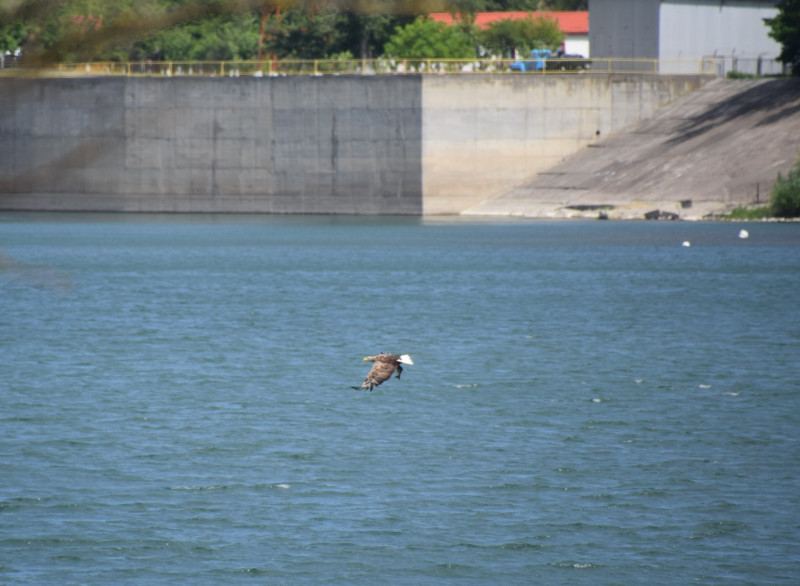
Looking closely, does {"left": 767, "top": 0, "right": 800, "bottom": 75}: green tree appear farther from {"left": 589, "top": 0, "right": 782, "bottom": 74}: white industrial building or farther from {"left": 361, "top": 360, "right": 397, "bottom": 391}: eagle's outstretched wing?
{"left": 361, "top": 360, "right": 397, "bottom": 391}: eagle's outstretched wing

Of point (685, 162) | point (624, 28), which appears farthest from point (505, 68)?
point (685, 162)

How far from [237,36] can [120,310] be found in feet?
230

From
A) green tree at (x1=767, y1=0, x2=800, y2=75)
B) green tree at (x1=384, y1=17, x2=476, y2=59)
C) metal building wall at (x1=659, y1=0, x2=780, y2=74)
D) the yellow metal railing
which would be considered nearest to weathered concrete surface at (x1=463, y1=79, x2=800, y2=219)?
green tree at (x1=767, y1=0, x2=800, y2=75)

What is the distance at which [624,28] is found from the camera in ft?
259

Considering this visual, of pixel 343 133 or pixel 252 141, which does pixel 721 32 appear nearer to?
pixel 343 133

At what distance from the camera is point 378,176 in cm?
7475

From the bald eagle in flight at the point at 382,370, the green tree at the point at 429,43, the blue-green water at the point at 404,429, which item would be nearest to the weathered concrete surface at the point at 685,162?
the blue-green water at the point at 404,429

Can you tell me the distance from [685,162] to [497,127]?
38.0 ft

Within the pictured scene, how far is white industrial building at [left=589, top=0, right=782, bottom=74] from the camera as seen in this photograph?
78.2 metres

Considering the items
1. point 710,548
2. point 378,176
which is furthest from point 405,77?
point 710,548

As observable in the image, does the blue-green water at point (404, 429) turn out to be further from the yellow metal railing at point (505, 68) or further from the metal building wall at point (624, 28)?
the metal building wall at point (624, 28)

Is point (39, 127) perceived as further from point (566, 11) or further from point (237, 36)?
point (566, 11)

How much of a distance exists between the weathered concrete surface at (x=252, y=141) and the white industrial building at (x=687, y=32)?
14.7m

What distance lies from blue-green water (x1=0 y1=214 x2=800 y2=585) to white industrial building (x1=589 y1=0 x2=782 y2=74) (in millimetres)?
29902
